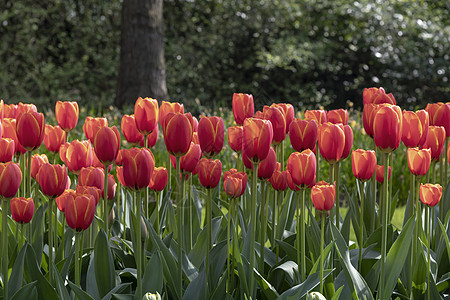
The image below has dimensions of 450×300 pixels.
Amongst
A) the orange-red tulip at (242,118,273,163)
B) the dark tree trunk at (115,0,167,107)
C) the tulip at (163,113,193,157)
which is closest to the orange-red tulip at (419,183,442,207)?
the orange-red tulip at (242,118,273,163)

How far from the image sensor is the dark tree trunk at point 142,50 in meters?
8.31

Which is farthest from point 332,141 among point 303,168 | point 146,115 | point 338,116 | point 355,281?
point 146,115

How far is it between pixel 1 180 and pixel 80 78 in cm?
1001

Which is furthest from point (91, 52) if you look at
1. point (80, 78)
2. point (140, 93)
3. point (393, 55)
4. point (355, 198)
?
point (355, 198)

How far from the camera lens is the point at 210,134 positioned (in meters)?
1.68

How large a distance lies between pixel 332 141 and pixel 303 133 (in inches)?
6.2

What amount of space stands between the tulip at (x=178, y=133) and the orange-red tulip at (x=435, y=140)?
0.86 m

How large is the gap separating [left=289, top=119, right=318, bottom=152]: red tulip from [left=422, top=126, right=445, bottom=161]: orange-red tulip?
411 millimetres

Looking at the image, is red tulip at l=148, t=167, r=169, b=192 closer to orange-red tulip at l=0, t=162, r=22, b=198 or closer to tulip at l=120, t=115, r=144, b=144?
tulip at l=120, t=115, r=144, b=144

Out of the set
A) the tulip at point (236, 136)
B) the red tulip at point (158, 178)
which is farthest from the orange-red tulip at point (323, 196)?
the red tulip at point (158, 178)

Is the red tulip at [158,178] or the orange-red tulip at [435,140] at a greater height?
the orange-red tulip at [435,140]

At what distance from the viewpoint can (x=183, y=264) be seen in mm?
1871

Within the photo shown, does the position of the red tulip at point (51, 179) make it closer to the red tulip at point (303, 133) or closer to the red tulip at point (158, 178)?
the red tulip at point (158, 178)

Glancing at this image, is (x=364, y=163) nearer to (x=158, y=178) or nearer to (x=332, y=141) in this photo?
(x=332, y=141)
